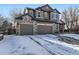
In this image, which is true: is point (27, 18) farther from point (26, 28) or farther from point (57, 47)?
point (57, 47)

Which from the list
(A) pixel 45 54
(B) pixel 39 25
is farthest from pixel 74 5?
(A) pixel 45 54

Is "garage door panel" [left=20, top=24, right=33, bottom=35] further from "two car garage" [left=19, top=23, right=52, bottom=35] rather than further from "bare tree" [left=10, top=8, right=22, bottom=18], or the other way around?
"bare tree" [left=10, top=8, right=22, bottom=18]

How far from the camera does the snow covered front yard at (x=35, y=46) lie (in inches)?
181

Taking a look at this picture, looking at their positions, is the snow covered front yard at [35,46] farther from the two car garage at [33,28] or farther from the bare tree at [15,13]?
the bare tree at [15,13]

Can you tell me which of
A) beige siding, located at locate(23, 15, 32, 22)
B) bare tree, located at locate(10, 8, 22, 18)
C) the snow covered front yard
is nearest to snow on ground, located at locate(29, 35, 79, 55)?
the snow covered front yard

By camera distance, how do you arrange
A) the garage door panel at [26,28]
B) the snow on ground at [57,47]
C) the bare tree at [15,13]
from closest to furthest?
the snow on ground at [57,47] → the bare tree at [15,13] → the garage door panel at [26,28]

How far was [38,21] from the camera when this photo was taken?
15.7ft

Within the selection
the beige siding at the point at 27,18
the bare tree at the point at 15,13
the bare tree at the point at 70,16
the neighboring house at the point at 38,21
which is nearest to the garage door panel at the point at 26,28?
the neighboring house at the point at 38,21

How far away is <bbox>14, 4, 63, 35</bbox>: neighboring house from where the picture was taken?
15.6ft

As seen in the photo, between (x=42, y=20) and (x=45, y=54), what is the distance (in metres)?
0.68

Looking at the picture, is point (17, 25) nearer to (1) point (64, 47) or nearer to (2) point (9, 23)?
(2) point (9, 23)

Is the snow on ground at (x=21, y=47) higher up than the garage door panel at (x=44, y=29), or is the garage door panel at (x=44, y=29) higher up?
the garage door panel at (x=44, y=29)

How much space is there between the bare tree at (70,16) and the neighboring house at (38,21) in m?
0.16

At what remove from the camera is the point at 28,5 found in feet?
15.4
